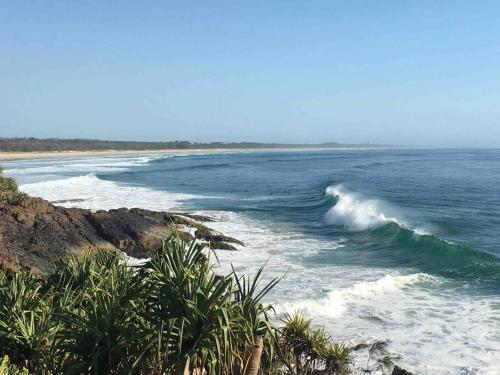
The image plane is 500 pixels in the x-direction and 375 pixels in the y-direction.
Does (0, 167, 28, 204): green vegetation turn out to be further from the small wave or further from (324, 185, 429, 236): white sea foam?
(324, 185, 429, 236): white sea foam

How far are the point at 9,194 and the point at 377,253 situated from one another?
1665cm

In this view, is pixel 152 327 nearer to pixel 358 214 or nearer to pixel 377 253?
pixel 377 253

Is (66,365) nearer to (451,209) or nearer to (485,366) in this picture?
(485,366)

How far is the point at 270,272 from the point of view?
63.5 ft

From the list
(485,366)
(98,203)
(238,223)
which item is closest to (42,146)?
(98,203)

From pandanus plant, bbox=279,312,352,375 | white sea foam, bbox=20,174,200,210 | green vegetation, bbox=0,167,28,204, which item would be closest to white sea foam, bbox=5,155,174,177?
white sea foam, bbox=20,174,200,210

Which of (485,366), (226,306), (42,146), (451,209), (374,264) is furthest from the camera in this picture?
(42,146)

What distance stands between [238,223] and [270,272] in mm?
10965

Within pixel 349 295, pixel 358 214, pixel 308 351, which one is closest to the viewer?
pixel 308 351

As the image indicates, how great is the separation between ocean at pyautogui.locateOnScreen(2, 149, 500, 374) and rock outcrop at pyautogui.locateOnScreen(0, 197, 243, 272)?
3.04m

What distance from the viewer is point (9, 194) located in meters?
24.2

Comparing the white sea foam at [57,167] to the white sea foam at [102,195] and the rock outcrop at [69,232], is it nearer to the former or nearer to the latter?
the white sea foam at [102,195]

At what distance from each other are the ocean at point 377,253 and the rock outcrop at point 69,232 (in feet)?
9.97

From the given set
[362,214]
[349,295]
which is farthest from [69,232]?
[362,214]
